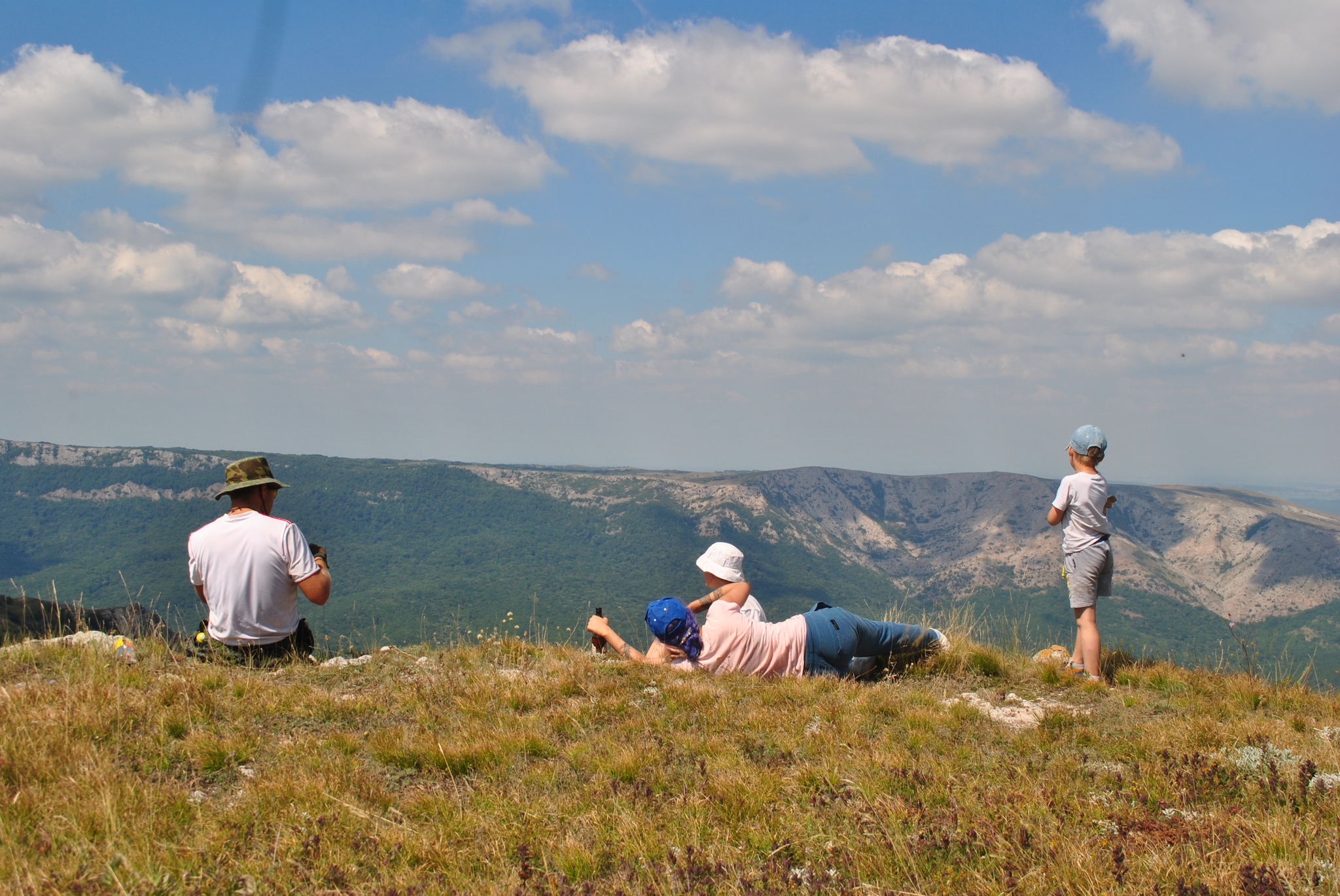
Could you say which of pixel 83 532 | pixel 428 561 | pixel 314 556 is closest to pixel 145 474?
pixel 83 532

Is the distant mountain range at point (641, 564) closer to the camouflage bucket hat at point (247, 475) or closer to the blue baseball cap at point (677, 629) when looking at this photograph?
the blue baseball cap at point (677, 629)

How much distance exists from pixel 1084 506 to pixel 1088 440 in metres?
0.69

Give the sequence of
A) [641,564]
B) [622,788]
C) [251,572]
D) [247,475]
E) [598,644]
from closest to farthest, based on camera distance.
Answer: [622,788] → [251,572] → [247,475] → [598,644] → [641,564]

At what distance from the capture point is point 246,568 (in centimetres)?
671

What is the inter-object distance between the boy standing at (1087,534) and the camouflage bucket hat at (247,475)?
7.55 metres

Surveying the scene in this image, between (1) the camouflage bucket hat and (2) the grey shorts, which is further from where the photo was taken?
(2) the grey shorts

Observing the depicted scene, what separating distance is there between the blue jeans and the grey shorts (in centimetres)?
170

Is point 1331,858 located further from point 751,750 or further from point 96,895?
point 96,895

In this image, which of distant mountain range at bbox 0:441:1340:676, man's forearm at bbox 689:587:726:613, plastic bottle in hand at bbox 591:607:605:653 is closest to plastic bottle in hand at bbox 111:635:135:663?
plastic bottle in hand at bbox 591:607:605:653

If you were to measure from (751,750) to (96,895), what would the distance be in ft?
11.5

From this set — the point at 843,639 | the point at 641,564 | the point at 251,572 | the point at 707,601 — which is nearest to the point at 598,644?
the point at 707,601

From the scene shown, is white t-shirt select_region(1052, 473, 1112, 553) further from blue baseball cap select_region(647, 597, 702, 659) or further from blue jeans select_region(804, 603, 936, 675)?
blue baseball cap select_region(647, 597, 702, 659)

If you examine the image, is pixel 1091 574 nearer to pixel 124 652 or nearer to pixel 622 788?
pixel 622 788

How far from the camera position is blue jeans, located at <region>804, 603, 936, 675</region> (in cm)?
729
